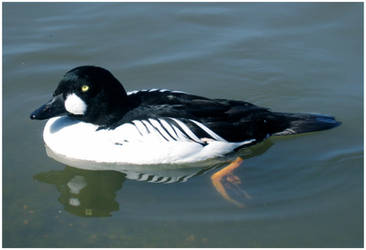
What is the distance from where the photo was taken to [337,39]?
10.4 m

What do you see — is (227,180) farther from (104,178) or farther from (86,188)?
(86,188)

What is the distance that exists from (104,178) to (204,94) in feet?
8.60

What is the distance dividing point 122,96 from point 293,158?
7.90 feet

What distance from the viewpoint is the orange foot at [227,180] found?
692 centimetres

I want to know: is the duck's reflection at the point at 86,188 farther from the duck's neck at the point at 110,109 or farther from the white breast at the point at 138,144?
the duck's neck at the point at 110,109

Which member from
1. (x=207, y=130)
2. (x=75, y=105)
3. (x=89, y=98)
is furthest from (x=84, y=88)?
(x=207, y=130)

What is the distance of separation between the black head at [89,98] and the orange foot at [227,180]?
144cm

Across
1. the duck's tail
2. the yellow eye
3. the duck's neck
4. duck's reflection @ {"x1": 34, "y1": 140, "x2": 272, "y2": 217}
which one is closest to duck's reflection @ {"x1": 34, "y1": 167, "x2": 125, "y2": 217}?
duck's reflection @ {"x1": 34, "y1": 140, "x2": 272, "y2": 217}

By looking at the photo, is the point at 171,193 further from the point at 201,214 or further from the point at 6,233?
the point at 6,233

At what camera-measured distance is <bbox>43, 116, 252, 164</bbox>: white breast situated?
707 centimetres

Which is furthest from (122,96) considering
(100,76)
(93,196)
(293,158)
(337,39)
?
(337,39)

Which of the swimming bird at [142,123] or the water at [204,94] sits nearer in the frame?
the water at [204,94]

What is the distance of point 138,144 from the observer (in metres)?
7.14

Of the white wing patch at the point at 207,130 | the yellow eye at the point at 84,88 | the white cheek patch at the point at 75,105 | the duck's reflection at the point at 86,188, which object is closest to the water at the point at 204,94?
the duck's reflection at the point at 86,188
